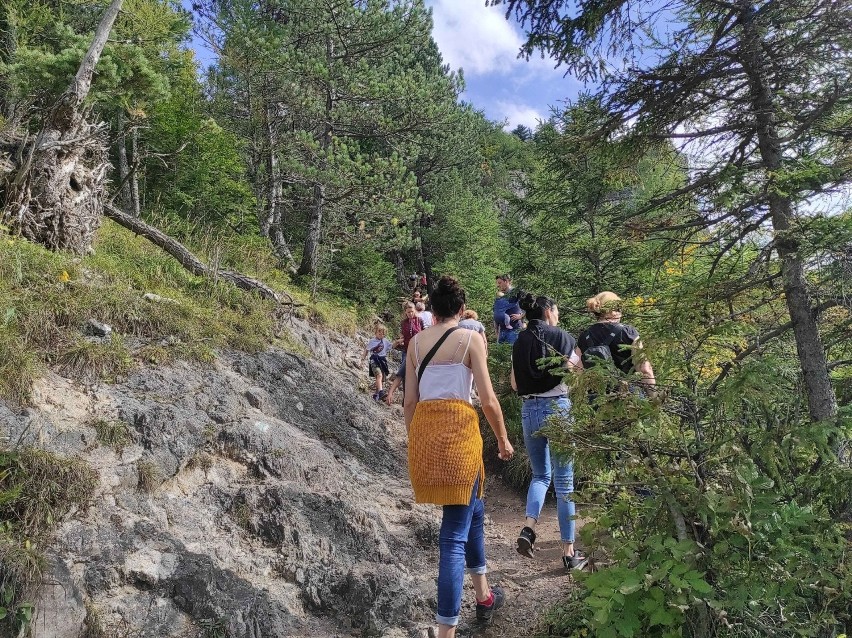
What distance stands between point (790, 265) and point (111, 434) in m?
4.72

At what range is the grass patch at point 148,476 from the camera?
390cm

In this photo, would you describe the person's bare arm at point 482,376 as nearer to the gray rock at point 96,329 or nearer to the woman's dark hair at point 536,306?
the woman's dark hair at point 536,306

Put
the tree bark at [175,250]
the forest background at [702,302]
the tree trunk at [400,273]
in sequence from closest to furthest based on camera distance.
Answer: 1. the forest background at [702,302]
2. the tree bark at [175,250]
3. the tree trunk at [400,273]

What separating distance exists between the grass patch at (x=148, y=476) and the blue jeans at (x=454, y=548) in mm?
2362

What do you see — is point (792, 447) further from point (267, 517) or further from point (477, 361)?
point (267, 517)

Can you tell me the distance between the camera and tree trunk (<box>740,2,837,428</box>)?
9.87 ft

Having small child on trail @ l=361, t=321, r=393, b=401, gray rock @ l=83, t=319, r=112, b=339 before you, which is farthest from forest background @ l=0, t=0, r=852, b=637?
small child on trail @ l=361, t=321, r=393, b=401

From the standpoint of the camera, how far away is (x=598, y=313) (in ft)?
13.0

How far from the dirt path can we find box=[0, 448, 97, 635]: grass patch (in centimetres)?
250

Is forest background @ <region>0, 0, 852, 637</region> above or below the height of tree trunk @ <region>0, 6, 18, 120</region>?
below

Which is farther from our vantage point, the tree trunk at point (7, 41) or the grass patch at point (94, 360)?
the tree trunk at point (7, 41)

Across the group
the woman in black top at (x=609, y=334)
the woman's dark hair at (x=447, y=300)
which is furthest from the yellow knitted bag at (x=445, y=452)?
the woman in black top at (x=609, y=334)

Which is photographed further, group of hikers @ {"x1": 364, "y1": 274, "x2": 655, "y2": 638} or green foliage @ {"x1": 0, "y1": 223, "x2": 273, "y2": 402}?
green foliage @ {"x1": 0, "y1": 223, "x2": 273, "y2": 402}

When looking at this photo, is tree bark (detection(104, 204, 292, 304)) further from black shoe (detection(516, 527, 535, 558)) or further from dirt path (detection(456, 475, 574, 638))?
black shoe (detection(516, 527, 535, 558))
